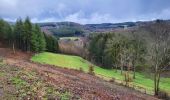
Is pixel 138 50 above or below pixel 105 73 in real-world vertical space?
above

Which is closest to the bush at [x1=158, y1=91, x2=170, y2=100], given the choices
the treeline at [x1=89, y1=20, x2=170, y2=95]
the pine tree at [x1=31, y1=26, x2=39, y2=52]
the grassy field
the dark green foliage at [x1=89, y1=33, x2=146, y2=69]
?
the treeline at [x1=89, y1=20, x2=170, y2=95]

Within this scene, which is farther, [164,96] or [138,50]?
[138,50]

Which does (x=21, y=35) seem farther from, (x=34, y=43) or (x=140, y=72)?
(x=140, y=72)

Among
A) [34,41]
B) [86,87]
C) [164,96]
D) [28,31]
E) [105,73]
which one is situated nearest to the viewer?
[86,87]

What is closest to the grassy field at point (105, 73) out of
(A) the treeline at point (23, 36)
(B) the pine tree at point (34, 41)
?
(B) the pine tree at point (34, 41)

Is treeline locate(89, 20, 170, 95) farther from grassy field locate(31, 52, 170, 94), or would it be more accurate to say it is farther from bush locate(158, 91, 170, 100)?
grassy field locate(31, 52, 170, 94)

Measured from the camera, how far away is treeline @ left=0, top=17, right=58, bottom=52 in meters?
110

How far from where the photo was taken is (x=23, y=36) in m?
111

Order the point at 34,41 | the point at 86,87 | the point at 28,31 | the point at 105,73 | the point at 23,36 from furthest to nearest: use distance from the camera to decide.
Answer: the point at 23,36
the point at 28,31
the point at 34,41
the point at 105,73
the point at 86,87

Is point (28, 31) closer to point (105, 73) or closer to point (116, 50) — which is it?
point (116, 50)

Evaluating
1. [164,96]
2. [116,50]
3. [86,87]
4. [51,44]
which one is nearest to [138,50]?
[116,50]

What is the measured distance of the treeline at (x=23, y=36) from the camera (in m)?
110

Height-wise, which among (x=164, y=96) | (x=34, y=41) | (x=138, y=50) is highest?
(x=34, y=41)

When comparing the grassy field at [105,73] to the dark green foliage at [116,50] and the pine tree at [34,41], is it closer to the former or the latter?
the pine tree at [34,41]
